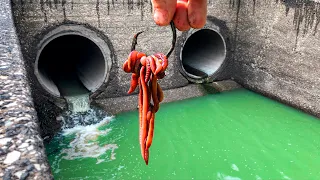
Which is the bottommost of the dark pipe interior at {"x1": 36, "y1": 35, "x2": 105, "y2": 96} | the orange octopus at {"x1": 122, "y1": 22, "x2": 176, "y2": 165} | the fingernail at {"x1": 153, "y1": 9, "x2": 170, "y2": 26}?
the dark pipe interior at {"x1": 36, "y1": 35, "x2": 105, "y2": 96}

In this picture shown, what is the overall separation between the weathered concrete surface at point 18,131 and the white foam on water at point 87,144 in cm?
417

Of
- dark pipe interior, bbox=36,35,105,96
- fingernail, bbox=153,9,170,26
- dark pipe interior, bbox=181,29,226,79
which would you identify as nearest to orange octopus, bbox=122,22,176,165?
fingernail, bbox=153,9,170,26

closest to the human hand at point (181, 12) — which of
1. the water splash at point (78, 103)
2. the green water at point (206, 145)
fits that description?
the green water at point (206, 145)

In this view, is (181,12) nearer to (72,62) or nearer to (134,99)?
(134,99)

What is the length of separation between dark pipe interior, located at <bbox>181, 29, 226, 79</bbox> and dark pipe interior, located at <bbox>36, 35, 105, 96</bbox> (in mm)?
3754

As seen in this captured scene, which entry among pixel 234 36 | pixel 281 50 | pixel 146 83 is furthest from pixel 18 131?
pixel 234 36

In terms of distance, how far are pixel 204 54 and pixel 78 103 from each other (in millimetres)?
6100

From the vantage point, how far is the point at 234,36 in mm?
12891

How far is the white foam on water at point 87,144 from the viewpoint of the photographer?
855cm

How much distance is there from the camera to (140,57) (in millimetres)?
2502

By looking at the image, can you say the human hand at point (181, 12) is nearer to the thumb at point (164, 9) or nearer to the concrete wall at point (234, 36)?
the thumb at point (164, 9)

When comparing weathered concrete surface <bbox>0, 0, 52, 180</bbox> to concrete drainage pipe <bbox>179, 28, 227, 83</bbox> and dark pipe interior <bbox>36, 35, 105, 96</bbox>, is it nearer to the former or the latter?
dark pipe interior <bbox>36, 35, 105, 96</bbox>

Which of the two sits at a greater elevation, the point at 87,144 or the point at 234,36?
the point at 234,36

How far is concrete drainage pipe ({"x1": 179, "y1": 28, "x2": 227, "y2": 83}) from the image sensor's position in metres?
12.6
